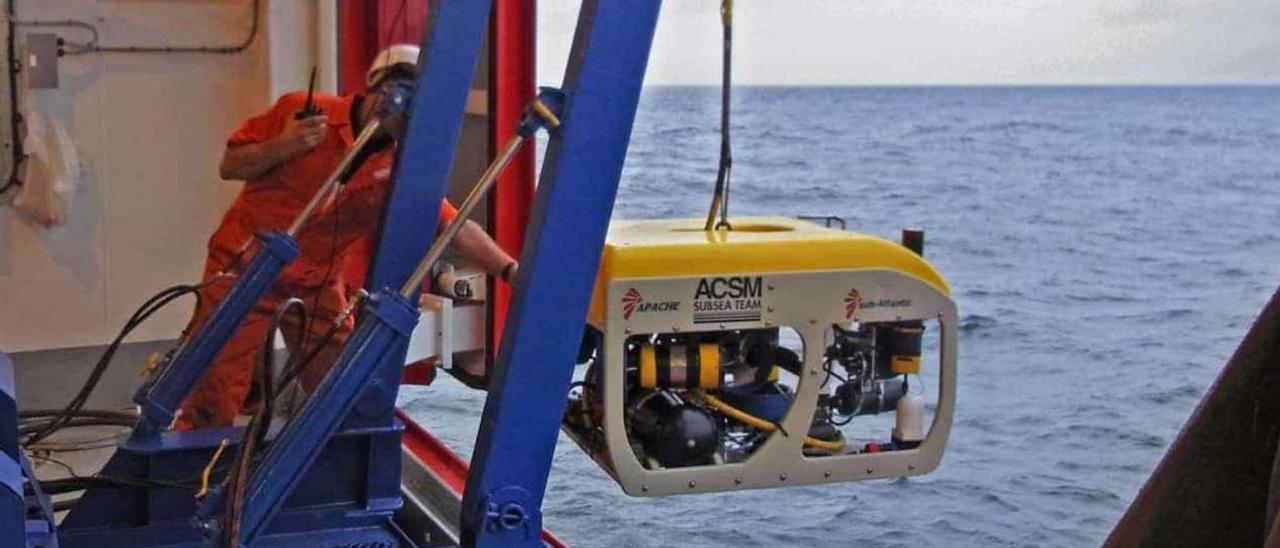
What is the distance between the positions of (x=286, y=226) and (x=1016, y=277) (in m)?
22.8

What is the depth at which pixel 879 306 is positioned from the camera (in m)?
3.73

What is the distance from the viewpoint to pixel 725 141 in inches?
146

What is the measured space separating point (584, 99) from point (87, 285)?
11.0 ft

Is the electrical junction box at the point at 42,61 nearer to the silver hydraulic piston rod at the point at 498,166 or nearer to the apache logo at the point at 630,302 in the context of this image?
the apache logo at the point at 630,302

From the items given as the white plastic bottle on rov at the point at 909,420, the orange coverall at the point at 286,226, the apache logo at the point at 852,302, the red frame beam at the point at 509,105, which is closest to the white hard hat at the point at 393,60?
the orange coverall at the point at 286,226

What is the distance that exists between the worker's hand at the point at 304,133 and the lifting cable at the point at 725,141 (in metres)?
0.95

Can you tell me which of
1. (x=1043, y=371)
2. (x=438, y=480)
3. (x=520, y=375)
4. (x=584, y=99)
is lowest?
(x=1043, y=371)

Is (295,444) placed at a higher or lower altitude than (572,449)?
higher

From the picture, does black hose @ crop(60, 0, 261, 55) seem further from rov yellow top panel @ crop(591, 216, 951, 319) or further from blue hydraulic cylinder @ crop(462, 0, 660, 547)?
blue hydraulic cylinder @ crop(462, 0, 660, 547)

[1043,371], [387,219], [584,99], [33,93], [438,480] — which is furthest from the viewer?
[1043,371]

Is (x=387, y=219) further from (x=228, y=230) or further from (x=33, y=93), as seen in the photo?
(x=33, y=93)

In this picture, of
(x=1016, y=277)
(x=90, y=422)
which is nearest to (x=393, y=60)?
(x=90, y=422)

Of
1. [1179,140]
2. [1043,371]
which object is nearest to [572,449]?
[1043,371]

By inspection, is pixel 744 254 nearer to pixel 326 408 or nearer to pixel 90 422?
pixel 326 408
